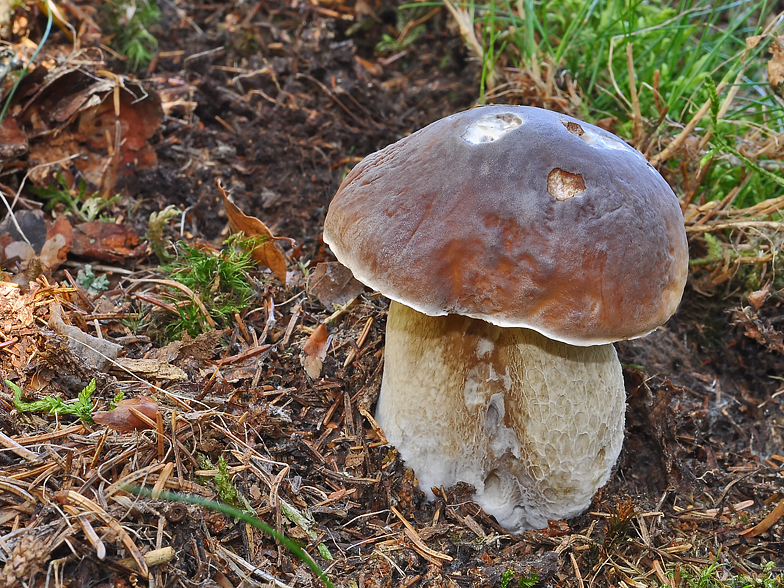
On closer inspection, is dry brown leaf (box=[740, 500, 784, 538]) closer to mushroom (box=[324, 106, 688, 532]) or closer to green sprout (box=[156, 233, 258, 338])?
mushroom (box=[324, 106, 688, 532])

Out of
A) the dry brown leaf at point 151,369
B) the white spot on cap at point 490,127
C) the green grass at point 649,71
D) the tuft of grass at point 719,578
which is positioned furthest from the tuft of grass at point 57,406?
the green grass at point 649,71

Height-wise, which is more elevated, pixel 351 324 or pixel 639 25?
pixel 639 25

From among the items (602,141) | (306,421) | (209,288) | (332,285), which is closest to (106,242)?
(209,288)

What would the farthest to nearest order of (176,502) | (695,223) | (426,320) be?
(695,223), (426,320), (176,502)

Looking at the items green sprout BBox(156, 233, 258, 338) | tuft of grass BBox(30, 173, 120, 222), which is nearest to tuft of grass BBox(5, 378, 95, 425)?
green sprout BBox(156, 233, 258, 338)

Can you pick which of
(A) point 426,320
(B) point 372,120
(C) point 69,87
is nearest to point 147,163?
(C) point 69,87

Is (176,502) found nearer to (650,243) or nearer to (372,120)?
(650,243)

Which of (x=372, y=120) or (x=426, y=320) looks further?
(x=372, y=120)
